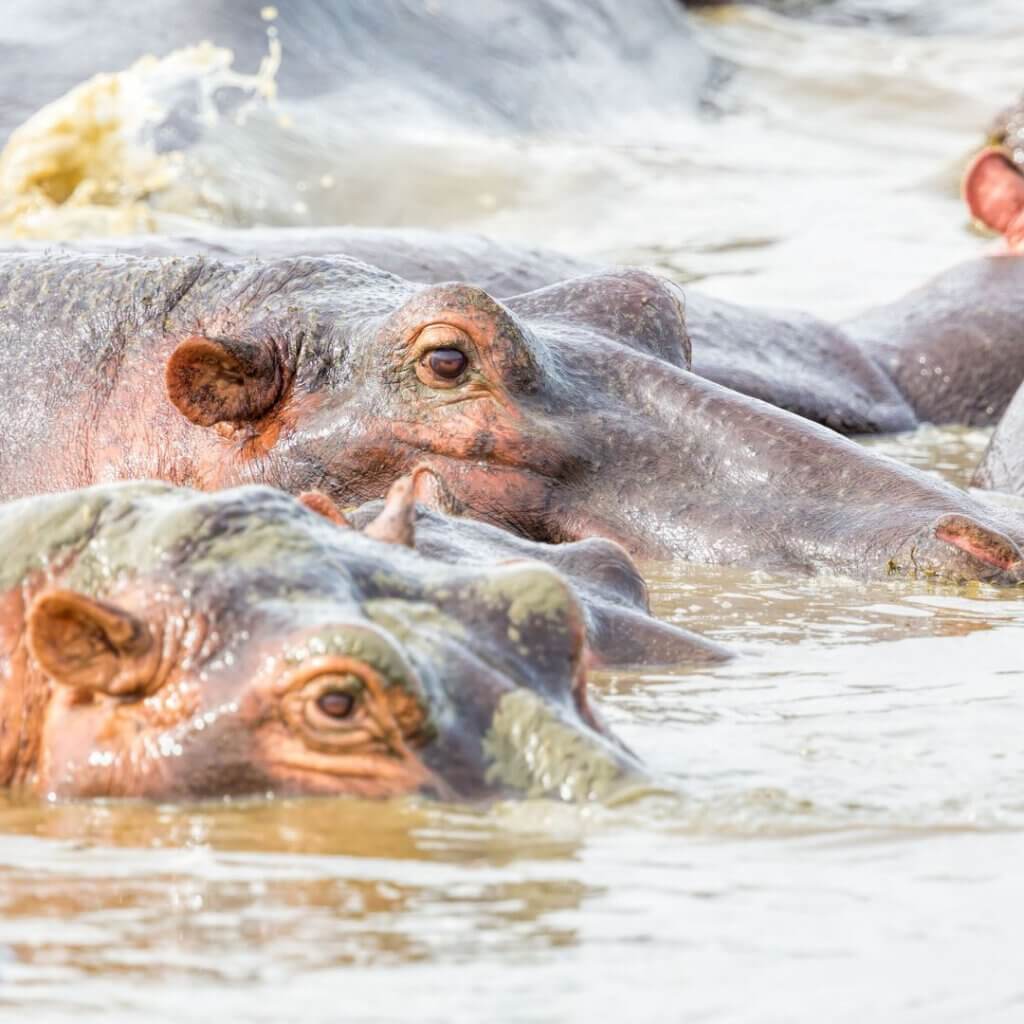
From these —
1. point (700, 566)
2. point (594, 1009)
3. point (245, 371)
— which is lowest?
point (594, 1009)

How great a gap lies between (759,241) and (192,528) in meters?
8.86

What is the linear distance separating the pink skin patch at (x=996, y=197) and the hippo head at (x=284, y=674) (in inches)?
260

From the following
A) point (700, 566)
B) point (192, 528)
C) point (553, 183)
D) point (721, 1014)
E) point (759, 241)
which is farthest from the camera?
point (553, 183)

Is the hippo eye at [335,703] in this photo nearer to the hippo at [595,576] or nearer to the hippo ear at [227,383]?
the hippo at [595,576]

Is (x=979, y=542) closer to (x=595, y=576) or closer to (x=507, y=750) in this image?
(x=595, y=576)

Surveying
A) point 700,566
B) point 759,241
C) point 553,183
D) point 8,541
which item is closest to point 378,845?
point 8,541

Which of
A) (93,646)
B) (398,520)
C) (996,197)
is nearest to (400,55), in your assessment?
(996,197)

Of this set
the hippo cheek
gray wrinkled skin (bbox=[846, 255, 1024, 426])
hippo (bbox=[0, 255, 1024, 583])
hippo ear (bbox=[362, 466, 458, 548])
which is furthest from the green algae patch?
gray wrinkled skin (bbox=[846, 255, 1024, 426])

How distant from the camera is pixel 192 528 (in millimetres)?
3627

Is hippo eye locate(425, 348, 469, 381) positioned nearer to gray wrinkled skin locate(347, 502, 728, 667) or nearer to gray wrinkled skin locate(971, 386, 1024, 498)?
gray wrinkled skin locate(347, 502, 728, 667)

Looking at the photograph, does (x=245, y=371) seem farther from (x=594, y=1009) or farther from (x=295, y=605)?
(x=594, y=1009)

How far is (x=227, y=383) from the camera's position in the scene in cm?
588

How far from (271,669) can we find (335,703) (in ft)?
0.34

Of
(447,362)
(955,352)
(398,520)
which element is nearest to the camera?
(398,520)
